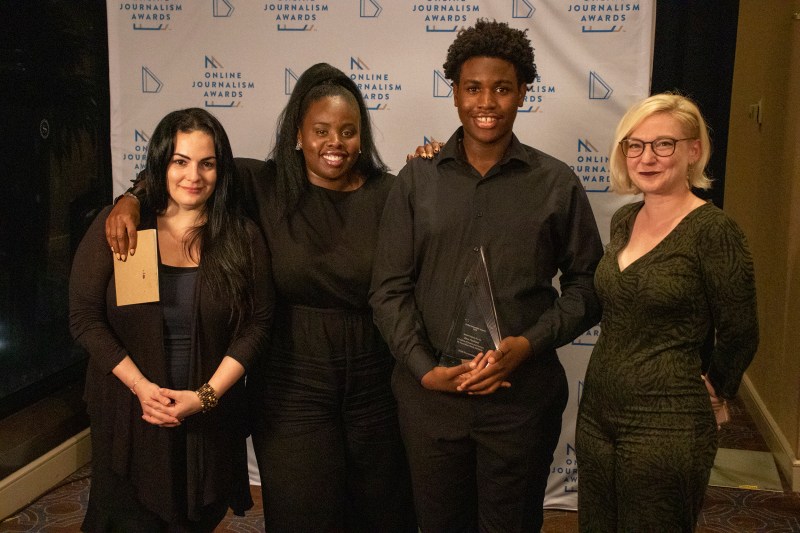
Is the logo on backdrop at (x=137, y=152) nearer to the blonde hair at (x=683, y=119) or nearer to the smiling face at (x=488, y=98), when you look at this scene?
the smiling face at (x=488, y=98)

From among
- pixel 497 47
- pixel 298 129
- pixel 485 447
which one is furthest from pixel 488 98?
pixel 485 447

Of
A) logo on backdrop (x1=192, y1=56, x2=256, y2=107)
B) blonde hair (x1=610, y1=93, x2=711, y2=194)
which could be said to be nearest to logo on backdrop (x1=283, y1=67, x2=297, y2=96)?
logo on backdrop (x1=192, y1=56, x2=256, y2=107)

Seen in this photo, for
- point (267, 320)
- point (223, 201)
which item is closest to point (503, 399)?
point (267, 320)

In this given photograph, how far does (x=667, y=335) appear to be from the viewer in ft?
6.70

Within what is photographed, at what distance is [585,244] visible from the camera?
2.32 m

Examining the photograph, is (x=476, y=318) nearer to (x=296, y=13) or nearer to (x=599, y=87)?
(x=599, y=87)

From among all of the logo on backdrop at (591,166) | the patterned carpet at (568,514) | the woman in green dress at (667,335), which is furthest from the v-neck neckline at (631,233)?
the patterned carpet at (568,514)

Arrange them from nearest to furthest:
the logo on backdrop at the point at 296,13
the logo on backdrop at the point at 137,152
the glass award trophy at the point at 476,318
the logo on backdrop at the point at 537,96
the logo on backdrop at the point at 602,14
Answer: the glass award trophy at the point at 476,318 < the logo on backdrop at the point at 602,14 < the logo on backdrop at the point at 537,96 < the logo on backdrop at the point at 296,13 < the logo on backdrop at the point at 137,152

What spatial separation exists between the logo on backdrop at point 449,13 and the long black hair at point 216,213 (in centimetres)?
131

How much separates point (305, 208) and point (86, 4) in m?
2.27

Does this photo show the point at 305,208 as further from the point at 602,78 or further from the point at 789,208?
the point at 789,208

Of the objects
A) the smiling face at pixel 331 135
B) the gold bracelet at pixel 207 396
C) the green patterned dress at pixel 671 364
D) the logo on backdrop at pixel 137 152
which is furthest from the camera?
the logo on backdrop at pixel 137 152

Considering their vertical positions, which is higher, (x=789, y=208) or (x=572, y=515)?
(x=789, y=208)

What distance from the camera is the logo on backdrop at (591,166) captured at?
333 centimetres
